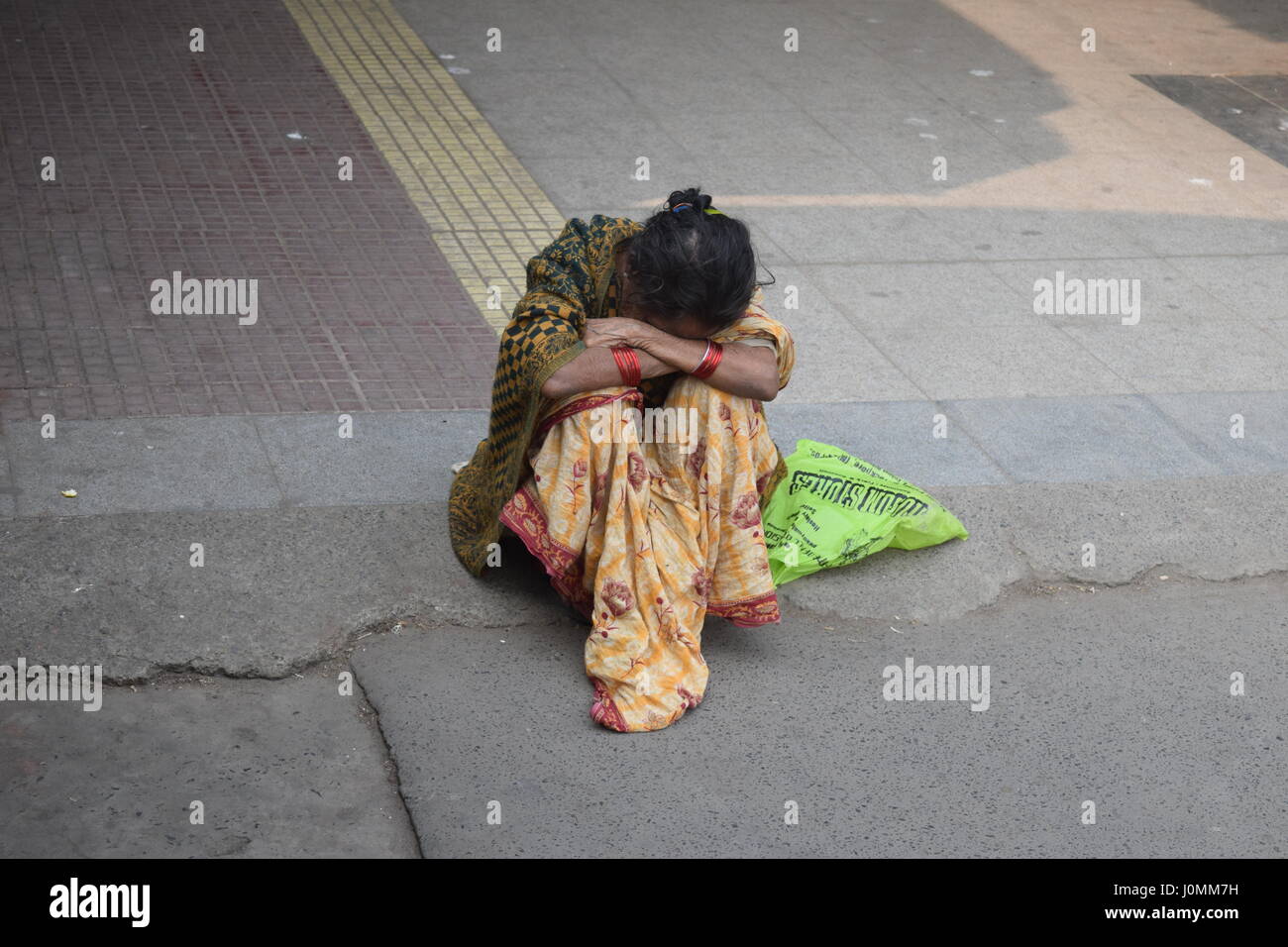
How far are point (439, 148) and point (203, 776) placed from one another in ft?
15.0

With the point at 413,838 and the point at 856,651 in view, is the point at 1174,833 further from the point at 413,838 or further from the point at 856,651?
the point at 413,838

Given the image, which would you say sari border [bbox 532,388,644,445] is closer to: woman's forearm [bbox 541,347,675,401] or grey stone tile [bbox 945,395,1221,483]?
woman's forearm [bbox 541,347,675,401]

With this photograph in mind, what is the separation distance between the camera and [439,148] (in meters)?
7.26

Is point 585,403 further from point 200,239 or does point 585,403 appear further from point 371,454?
point 200,239

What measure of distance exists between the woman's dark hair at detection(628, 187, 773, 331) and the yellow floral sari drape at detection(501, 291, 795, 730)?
0.17 meters

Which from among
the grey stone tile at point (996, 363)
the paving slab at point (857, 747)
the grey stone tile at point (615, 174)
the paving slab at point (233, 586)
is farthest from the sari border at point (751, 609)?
the grey stone tile at point (615, 174)

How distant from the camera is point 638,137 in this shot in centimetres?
758

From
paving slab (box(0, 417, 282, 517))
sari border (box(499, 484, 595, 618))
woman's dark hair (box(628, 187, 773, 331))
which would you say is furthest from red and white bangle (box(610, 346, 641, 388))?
paving slab (box(0, 417, 282, 517))

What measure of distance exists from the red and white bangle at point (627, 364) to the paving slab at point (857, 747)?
2.46 feet

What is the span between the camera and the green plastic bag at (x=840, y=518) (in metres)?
4.21

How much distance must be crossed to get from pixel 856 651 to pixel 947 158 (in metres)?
4.37

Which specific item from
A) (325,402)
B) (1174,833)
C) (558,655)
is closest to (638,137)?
(325,402)

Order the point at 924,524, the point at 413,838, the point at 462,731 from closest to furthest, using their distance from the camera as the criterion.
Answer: the point at 413,838 → the point at 462,731 → the point at 924,524

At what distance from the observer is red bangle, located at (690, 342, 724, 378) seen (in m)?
3.71
